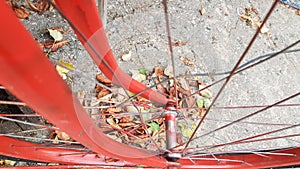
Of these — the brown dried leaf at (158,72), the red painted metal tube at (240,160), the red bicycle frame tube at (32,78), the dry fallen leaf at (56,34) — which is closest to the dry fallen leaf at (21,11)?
the dry fallen leaf at (56,34)

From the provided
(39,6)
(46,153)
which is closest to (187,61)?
(39,6)

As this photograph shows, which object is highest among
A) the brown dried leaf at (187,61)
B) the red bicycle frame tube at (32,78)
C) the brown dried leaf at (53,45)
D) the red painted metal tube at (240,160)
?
the brown dried leaf at (53,45)

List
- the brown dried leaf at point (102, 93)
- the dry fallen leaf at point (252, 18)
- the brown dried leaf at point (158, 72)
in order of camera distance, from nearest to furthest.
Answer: the brown dried leaf at point (102, 93) < the brown dried leaf at point (158, 72) < the dry fallen leaf at point (252, 18)

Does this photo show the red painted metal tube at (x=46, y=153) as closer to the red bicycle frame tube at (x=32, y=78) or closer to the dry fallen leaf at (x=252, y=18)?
the red bicycle frame tube at (x=32, y=78)

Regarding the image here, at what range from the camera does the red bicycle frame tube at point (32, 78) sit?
44 centimetres

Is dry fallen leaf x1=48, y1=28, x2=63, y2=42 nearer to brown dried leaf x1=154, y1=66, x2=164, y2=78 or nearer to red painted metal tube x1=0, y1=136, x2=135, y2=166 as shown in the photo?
brown dried leaf x1=154, y1=66, x2=164, y2=78

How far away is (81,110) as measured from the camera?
0.74 m

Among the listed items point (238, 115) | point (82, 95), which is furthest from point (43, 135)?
point (238, 115)

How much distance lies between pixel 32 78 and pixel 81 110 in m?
0.25

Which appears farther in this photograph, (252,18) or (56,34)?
(252,18)

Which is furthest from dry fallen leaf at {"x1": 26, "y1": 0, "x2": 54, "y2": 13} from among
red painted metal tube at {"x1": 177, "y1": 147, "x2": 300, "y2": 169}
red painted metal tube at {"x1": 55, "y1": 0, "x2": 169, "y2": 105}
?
red painted metal tube at {"x1": 177, "y1": 147, "x2": 300, "y2": 169}

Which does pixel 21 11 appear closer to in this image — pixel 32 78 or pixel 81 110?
pixel 81 110

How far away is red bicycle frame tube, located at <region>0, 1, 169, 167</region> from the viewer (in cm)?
44

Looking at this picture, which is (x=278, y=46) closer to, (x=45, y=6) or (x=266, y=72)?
(x=266, y=72)
